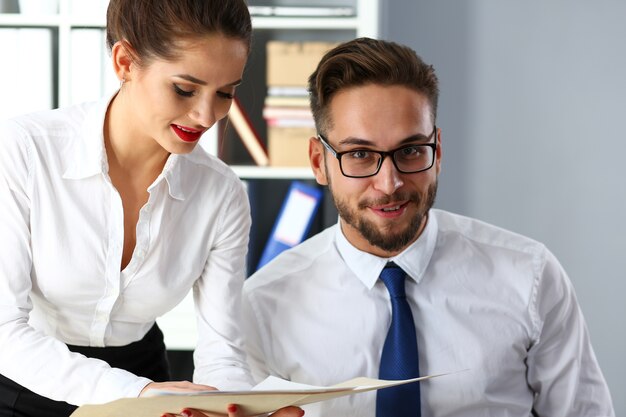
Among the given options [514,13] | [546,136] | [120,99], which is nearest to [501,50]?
[514,13]

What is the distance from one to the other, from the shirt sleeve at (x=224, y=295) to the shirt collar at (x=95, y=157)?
0.11 metres

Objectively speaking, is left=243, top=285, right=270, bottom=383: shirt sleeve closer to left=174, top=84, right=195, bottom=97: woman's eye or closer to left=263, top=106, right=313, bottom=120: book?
left=174, top=84, right=195, bottom=97: woman's eye

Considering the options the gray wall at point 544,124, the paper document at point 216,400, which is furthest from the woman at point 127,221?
the gray wall at point 544,124

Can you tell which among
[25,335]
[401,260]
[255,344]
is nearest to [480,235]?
[401,260]

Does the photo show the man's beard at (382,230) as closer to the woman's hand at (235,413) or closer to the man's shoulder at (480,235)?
the man's shoulder at (480,235)

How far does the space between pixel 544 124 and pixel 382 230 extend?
1.68 m

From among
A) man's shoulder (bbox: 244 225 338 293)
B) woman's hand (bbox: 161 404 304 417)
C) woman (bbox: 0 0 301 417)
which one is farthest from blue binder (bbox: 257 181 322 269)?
woman's hand (bbox: 161 404 304 417)

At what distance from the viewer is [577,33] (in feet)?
10.3

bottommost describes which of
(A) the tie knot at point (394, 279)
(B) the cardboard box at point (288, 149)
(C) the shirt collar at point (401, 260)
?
(A) the tie knot at point (394, 279)

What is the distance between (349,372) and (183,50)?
2.25 feet

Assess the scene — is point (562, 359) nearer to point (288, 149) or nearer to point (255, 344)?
point (255, 344)

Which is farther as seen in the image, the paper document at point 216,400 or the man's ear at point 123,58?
the man's ear at point 123,58

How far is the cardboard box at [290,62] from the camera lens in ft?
9.16

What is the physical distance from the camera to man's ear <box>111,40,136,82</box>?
1.43 m
